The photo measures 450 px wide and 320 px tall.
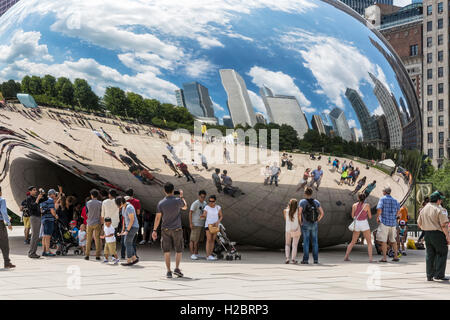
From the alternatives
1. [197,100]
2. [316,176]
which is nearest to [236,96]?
[197,100]

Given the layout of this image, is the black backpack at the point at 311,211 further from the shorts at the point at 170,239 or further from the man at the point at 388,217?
the shorts at the point at 170,239

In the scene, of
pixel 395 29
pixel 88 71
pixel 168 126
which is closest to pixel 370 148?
pixel 168 126

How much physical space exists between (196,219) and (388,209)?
4.10 meters

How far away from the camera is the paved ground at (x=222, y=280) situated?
813 centimetres

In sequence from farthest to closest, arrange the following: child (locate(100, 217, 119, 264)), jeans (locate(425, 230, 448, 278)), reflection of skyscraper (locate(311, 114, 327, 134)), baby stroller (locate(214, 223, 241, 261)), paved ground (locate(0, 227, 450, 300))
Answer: reflection of skyscraper (locate(311, 114, 327, 134))
baby stroller (locate(214, 223, 241, 261))
child (locate(100, 217, 119, 264))
jeans (locate(425, 230, 448, 278))
paved ground (locate(0, 227, 450, 300))

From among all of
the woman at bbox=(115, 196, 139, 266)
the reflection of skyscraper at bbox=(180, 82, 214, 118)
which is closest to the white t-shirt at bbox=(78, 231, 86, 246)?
the woman at bbox=(115, 196, 139, 266)

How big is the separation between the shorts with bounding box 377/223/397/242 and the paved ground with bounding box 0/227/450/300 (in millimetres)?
576

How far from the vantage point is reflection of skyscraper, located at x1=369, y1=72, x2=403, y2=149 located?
1420cm

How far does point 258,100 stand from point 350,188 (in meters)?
2.82

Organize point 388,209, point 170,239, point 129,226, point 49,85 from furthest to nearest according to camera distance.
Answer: point 388,209 → point 49,85 → point 129,226 → point 170,239

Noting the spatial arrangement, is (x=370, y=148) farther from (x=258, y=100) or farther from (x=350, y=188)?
(x=258, y=100)

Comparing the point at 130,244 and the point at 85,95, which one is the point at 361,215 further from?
the point at 85,95

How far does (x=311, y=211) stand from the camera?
1295 centimetres

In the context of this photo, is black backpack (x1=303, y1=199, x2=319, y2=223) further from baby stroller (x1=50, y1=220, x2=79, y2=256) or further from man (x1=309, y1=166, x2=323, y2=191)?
baby stroller (x1=50, y1=220, x2=79, y2=256)
